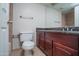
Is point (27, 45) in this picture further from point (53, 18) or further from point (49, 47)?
point (53, 18)

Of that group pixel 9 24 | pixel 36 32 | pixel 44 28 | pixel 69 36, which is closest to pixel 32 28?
pixel 36 32

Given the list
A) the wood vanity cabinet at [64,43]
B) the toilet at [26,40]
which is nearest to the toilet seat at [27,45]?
the toilet at [26,40]

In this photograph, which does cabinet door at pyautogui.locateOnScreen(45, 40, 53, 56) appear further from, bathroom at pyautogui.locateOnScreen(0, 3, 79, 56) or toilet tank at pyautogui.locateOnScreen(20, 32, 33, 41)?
toilet tank at pyautogui.locateOnScreen(20, 32, 33, 41)

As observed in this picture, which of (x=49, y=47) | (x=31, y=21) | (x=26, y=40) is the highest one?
(x=31, y=21)

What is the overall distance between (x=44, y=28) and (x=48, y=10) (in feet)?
1.13

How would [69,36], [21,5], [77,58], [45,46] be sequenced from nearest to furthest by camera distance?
[77,58]
[69,36]
[21,5]
[45,46]

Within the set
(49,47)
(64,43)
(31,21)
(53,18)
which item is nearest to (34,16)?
(31,21)

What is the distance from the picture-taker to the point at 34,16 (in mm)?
1973

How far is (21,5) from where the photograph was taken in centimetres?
185

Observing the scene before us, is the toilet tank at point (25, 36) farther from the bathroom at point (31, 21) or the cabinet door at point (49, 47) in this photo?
the cabinet door at point (49, 47)

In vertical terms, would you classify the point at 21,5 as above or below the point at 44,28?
above

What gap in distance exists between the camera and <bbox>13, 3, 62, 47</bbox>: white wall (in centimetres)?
192

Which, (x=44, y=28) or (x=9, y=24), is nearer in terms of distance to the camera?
(x=9, y=24)

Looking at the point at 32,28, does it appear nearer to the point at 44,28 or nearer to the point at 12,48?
the point at 44,28
